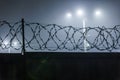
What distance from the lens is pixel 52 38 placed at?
4449 mm

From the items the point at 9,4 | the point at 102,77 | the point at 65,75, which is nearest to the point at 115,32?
the point at 102,77

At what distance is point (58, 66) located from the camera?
414 centimetres

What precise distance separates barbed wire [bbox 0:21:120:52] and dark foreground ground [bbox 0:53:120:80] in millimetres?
201

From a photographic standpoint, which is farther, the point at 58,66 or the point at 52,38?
the point at 52,38

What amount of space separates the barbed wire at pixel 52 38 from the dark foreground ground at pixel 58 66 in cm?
20

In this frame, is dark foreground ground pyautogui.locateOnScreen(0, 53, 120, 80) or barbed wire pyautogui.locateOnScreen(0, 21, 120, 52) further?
barbed wire pyautogui.locateOnScreen(0, 21, 120, 52)

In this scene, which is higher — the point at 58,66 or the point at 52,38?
the point at 52,38

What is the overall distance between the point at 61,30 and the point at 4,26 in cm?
120

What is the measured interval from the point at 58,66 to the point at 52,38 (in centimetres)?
62

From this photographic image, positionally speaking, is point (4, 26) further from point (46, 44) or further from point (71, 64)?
point (71, 64)

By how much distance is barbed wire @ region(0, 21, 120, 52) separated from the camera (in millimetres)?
4298

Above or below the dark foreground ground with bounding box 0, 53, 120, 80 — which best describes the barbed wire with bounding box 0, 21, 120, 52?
above

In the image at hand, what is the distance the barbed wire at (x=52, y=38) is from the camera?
14.1 feet

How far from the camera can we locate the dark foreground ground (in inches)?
161
